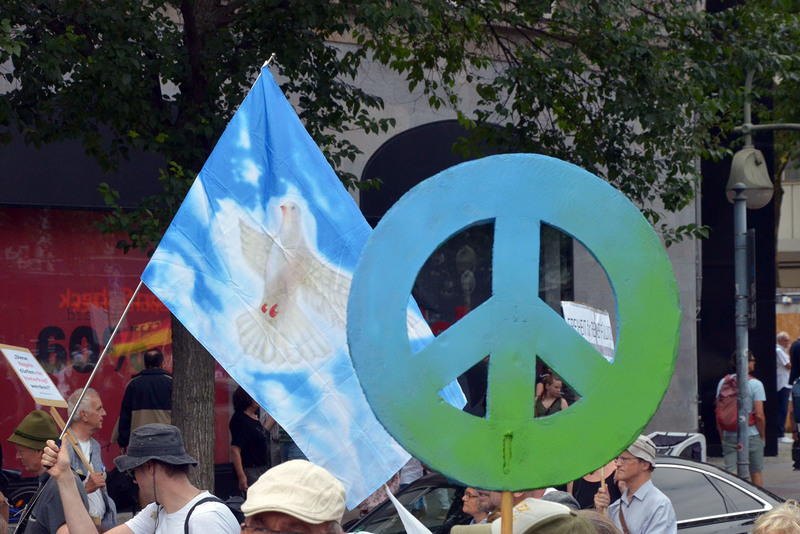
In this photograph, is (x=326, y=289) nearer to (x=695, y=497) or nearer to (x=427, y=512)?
(x=427, y=512)

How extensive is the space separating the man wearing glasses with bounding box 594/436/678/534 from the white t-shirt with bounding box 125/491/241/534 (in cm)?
248

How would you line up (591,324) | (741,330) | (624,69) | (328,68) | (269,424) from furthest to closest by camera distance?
(741,330) → (269,424) → (624,69) → (328,68) → (591,324)

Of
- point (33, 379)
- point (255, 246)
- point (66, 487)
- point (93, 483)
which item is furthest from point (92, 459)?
point (255, 246)

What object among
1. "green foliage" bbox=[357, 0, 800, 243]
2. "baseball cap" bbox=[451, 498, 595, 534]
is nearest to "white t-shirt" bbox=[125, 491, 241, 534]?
"baseball cap" bbox=[451, 498, 595, 534]

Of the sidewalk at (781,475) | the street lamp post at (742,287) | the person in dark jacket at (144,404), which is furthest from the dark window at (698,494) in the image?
the sidewalk at (781,475)

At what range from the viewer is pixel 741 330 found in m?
12.5

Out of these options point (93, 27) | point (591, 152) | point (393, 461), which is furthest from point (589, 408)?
point (591, 152)

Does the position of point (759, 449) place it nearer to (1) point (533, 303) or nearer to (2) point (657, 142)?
(2) point (657, 142)

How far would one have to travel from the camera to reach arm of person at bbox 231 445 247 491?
33.1ft

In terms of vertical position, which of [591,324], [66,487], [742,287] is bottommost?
[66,487]

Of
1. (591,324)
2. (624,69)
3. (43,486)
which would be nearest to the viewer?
(43,486)

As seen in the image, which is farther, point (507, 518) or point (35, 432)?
point (35, 432)

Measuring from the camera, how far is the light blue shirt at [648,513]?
18.5 ft

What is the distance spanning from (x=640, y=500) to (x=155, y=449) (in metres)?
2.76
